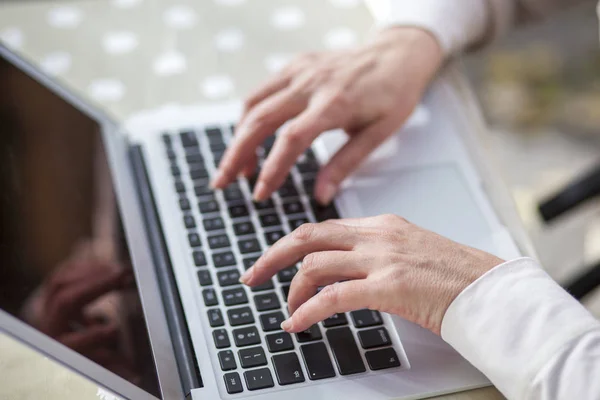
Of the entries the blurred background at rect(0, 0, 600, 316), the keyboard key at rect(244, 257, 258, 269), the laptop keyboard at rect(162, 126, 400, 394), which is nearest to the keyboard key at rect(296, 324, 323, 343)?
the laptop keyboard at rect(162, 126, 400, 394)

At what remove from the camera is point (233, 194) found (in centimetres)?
79

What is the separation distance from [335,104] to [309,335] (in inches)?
10.6

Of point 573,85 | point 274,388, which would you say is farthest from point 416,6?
point 573,85

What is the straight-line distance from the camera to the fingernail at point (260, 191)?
763 mm

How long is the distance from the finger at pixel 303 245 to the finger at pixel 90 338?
0.43ft

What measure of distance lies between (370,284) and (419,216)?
6.8 inches

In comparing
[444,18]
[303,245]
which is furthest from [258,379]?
[444,18]

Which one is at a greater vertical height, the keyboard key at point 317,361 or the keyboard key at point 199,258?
the keyboard key at point 199,258

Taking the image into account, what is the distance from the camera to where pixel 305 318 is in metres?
0.61

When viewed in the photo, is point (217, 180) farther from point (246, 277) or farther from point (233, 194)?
point (246, 277)

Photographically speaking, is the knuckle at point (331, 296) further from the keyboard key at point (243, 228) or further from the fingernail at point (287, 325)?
the keyboard key at point (243, 228)

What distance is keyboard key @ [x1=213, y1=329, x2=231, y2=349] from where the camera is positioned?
2.07ft

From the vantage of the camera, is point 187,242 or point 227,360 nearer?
point 227,360

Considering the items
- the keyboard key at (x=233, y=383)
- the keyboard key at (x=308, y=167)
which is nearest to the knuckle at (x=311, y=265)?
the keyboard key at (x=233, y=383)
